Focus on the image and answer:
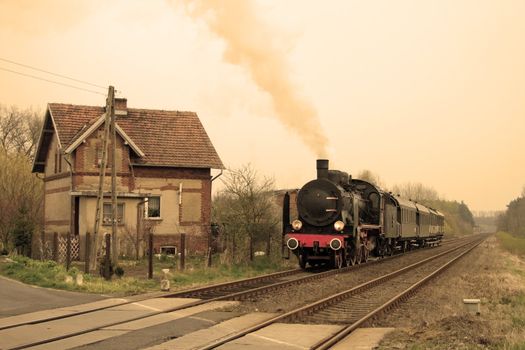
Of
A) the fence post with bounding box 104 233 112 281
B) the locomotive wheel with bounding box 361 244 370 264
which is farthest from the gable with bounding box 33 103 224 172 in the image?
the fence post with bounding box 104 233 112 281

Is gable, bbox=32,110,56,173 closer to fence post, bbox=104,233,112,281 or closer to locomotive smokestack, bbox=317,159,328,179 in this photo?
locomotive smokestack, bbox=317,159,328,179

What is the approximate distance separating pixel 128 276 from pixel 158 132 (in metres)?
14.9

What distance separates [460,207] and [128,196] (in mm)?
152566

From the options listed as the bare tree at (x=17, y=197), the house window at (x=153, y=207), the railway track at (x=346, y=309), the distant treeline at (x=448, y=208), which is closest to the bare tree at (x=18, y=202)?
the bare tree at (x=17, y=197)

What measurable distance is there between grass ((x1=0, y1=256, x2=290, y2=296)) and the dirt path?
21.9 feet

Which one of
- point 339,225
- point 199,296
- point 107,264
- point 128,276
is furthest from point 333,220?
point 199,296

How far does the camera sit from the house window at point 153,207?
31969 mm

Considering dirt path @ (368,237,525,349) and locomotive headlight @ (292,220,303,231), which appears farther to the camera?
locomotive headlight @ (292,220,303,231)

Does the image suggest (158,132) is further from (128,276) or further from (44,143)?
(128,276)

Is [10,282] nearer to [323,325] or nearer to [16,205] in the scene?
[323,325]

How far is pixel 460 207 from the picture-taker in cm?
17025

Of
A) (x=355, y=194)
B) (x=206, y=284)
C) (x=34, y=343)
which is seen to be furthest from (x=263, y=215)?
(x=34, y=343)

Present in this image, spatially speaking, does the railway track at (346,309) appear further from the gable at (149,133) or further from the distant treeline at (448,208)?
the distant treeline at (448,208)

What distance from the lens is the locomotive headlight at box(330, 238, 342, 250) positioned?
74.9ft
